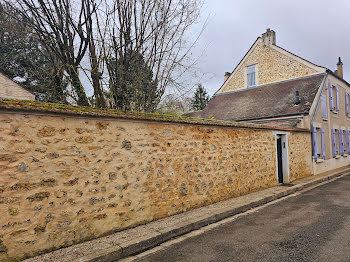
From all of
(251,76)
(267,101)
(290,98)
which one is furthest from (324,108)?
(251,76)

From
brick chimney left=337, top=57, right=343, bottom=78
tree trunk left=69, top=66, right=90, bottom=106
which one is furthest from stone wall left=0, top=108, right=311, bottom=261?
brick chimney left=337, top=57, right=343, bottom=78

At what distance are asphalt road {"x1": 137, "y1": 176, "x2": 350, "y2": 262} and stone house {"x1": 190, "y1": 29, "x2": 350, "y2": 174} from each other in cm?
763

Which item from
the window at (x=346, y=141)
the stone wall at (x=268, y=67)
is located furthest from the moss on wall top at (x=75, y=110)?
the window at (x=346, y=141)

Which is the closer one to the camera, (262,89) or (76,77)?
(76,77)

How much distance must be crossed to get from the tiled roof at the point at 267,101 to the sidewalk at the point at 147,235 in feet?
26.5

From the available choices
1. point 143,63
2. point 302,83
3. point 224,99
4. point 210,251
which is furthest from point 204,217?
point 224,99

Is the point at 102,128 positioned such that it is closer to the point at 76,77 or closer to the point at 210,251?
the point at 76,77

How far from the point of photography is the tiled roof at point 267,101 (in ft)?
43.0

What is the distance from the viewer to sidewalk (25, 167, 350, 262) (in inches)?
136

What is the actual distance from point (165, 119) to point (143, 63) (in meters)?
2.49

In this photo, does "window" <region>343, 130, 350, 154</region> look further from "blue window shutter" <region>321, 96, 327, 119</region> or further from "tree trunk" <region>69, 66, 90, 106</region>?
"tree trunk" <region>69, 66, 90, 106</region>

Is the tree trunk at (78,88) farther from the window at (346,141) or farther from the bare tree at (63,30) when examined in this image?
the window at (346,141)

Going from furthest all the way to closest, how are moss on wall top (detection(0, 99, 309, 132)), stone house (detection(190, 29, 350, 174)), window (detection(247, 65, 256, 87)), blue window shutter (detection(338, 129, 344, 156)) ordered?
window (detection(247, 65, 256, 87)), blue window shutter (detection(338, 129, 344, 156)), stone house (detection(190, 29, 350, 174)), moss on wall top (detection(0, 99, 309, 132))

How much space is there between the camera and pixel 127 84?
6.66 metres
